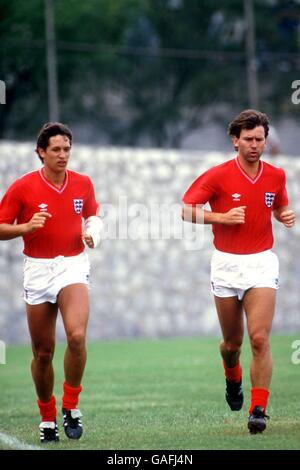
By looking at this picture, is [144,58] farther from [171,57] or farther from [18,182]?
[18,182]

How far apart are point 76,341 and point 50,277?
551 mm

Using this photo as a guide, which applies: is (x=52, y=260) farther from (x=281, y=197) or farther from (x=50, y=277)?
(x=281, y=197)

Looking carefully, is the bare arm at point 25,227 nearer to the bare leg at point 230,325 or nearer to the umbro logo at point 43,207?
the umbro logo at point 43,207

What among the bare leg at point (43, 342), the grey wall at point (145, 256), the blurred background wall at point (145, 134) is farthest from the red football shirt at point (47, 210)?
the grey wall at point (145, 256)

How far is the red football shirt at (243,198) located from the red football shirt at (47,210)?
942 millimetres

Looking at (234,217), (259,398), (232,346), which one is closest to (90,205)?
(234,217)

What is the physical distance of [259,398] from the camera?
30.3 feet

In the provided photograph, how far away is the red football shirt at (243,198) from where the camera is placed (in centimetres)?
Answer: 980

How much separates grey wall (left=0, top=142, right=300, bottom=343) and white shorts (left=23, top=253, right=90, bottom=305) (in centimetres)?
1213

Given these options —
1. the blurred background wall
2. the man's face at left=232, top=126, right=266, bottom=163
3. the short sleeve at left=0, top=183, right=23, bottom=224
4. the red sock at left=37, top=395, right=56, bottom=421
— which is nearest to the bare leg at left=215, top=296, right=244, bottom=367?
the man's face at left=232, top=126, right=266, bottom=163

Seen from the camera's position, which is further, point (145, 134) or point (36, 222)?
point (145, 134)

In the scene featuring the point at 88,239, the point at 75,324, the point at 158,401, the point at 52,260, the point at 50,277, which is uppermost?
the point at 88,239

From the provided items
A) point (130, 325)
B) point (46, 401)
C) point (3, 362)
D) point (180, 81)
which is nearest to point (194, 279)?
point (130, 325)
